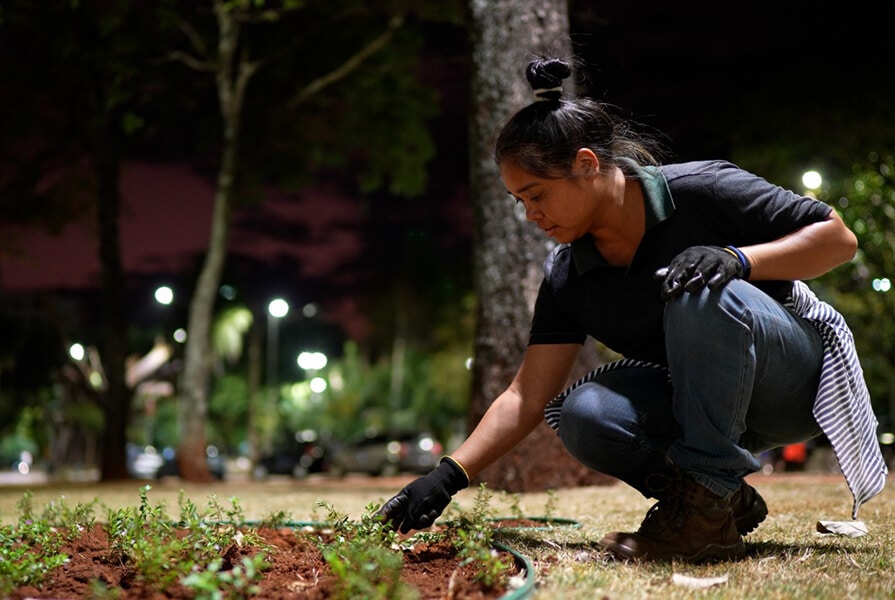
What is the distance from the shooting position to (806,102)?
63.3ft

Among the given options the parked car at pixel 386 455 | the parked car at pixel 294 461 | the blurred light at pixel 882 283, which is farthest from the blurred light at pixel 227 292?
the blurred light at pixel 882 283

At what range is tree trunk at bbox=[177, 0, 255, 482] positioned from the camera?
16.3 meters

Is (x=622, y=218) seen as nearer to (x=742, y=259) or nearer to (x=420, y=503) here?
(x=742, y=259)

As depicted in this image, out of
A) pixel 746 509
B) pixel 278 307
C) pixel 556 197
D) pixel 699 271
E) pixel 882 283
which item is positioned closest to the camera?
pixel 699 271

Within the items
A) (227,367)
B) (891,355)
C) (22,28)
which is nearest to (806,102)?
(891,355)

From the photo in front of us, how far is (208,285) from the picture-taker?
16875 mm

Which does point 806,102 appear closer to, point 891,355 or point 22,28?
point 891,355

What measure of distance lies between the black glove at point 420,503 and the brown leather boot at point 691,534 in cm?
63

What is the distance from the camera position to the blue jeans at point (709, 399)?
10.4 feet

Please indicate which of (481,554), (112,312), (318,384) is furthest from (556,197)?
(318,384)

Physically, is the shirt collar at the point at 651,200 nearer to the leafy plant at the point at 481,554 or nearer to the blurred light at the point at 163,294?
the leafy plant at the point at 481,554

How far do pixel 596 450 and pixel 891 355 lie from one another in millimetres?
18059

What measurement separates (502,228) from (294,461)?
27.6 metres

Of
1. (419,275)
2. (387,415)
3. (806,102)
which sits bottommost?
(387,415)
